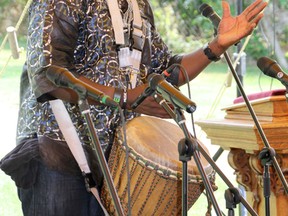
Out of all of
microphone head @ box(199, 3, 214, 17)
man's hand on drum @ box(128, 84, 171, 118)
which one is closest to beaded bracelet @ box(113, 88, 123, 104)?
man's hand on drum @ box(128, 84, 171, 118)

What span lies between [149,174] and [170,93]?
51cm

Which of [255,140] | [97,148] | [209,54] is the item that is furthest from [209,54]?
[97,148]

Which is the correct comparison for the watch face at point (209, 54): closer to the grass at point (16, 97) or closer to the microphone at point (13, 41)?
the microphone at point (13, 41)

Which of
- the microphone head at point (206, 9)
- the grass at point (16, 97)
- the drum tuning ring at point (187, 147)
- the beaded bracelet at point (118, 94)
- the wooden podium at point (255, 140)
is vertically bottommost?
the grass at point (16, 97)

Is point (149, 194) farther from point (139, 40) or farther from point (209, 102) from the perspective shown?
point (209, 102)

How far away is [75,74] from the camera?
2811 millimetres

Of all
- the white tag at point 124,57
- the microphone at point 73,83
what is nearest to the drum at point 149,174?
the white tag at point 124,57

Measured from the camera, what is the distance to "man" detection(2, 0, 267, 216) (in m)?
2.80

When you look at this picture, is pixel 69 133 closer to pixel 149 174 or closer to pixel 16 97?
pixel 149 174

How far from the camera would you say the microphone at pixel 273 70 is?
108 inches

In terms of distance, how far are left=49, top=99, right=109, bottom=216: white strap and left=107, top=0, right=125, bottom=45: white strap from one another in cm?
32

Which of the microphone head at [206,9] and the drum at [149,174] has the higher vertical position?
the microphone head at [206,9]

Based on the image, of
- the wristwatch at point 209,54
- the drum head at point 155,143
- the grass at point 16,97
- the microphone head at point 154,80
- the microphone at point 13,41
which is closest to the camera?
the microphone head at point 154,80

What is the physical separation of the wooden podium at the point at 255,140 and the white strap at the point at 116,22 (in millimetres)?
705
